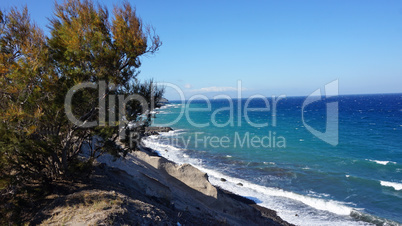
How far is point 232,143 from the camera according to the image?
1697 inches

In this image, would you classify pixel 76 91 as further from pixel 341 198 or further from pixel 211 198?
pixel 341 198

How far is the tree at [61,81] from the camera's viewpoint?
6.86 metres

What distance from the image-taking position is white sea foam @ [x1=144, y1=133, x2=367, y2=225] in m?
17.8

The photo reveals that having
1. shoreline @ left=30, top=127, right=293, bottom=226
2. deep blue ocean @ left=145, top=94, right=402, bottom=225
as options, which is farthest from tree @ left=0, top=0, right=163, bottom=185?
deep blue ocean @ left=145, top=94, right=402, bottom=225

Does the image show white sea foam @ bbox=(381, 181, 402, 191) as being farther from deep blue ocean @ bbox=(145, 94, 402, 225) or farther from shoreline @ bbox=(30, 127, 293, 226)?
shoreline @ bbox=(30, 127, 293, 226)

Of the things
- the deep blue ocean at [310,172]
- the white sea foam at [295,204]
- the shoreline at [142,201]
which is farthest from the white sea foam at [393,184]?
the shoreline at [142,201]

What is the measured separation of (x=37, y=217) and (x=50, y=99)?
3.42 metres

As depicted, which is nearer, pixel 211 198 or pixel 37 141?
pixel 37 141

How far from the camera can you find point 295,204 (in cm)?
2020

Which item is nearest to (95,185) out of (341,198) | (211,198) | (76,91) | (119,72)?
(76,91)

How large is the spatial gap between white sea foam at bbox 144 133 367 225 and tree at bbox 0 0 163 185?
47.6ft

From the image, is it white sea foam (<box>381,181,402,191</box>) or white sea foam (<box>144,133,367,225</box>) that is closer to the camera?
white sea foam (<box>144,133,367,225</box>)

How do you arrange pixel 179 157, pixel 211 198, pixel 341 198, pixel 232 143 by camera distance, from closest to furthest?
pixel 211 198, pixel 341 198, pixel 179 157, pixel 232 143

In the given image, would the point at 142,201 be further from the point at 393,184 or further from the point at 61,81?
the point at 393,184
